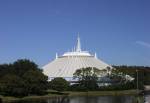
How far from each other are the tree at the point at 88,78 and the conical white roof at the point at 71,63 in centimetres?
1794

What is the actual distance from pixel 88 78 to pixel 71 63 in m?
35.8

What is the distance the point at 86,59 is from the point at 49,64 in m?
14.8

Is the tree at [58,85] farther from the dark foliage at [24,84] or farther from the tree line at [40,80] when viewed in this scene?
the dark foliage at [24,84]

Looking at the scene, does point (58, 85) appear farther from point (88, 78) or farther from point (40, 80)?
point (88, 78)

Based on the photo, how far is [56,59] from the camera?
17388cm

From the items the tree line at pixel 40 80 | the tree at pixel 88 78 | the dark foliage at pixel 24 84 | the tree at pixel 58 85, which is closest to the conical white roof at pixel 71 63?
the tree line at pixel 40 80

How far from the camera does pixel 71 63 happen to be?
162 metres

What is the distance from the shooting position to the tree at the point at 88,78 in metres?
121

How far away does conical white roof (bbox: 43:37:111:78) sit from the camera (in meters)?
155

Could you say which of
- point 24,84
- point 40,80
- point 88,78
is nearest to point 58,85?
point 40,80

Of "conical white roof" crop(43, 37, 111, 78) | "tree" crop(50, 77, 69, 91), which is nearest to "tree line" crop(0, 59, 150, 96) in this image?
"tree" crop(50, 77, 69, 91)

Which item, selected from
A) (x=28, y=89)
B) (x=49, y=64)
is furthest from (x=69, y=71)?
(x=28, y=89)

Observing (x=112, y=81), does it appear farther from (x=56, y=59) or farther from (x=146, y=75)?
(x=56, y=59)

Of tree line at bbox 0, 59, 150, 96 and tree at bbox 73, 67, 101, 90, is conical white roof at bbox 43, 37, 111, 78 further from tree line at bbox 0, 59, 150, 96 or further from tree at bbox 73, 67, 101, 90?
tree at bbox 73, 67, 101, 90
